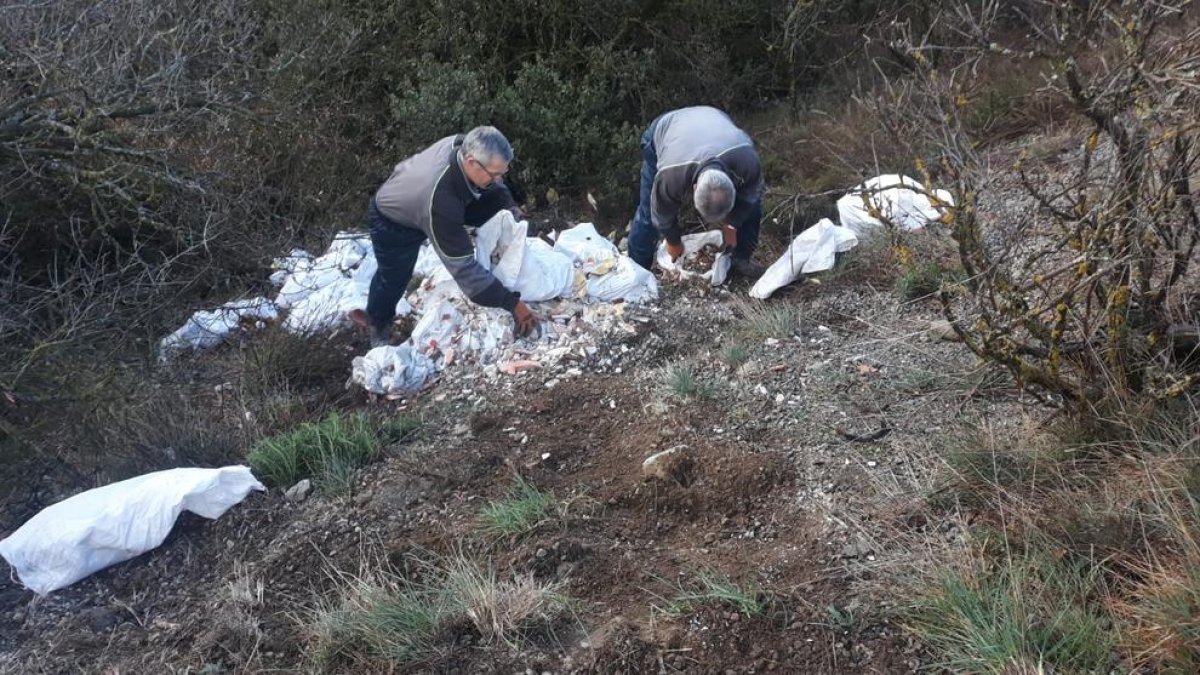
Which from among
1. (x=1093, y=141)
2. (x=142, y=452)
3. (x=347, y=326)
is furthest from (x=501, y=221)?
(x=1093, y=141)

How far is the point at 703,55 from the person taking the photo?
8953 millimetres

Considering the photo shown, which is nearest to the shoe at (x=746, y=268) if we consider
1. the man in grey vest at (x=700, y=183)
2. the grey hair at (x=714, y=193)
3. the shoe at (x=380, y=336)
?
the man in grey vest at (x=700, y=183)

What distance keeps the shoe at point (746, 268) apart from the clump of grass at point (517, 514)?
2712 mm

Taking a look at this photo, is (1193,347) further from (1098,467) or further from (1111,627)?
(1111,627)

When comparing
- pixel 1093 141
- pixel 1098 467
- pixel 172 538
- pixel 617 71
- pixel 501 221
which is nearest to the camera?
pixel 1093 141

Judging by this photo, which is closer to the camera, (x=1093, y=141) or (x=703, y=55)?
(x=1093, y=141)

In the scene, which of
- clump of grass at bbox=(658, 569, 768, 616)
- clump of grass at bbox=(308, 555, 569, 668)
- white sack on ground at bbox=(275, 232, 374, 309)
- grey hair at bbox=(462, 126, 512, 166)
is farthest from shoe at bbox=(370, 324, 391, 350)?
clump of grass at bbox=(658, 569, 768, 616)

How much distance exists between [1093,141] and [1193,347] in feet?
2.69

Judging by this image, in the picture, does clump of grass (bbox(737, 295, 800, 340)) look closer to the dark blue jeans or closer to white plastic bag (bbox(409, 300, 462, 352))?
the dark blue jeans

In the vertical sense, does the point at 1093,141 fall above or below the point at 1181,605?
above

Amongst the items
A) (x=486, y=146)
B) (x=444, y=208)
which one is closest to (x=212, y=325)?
(x=444, y=208)

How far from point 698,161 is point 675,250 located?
80cm

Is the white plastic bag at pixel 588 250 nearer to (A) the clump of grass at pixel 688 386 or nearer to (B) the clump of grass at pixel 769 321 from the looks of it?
(B) the clump of grass at pixel 769 321

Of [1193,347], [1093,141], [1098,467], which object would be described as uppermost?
[1093,141]
